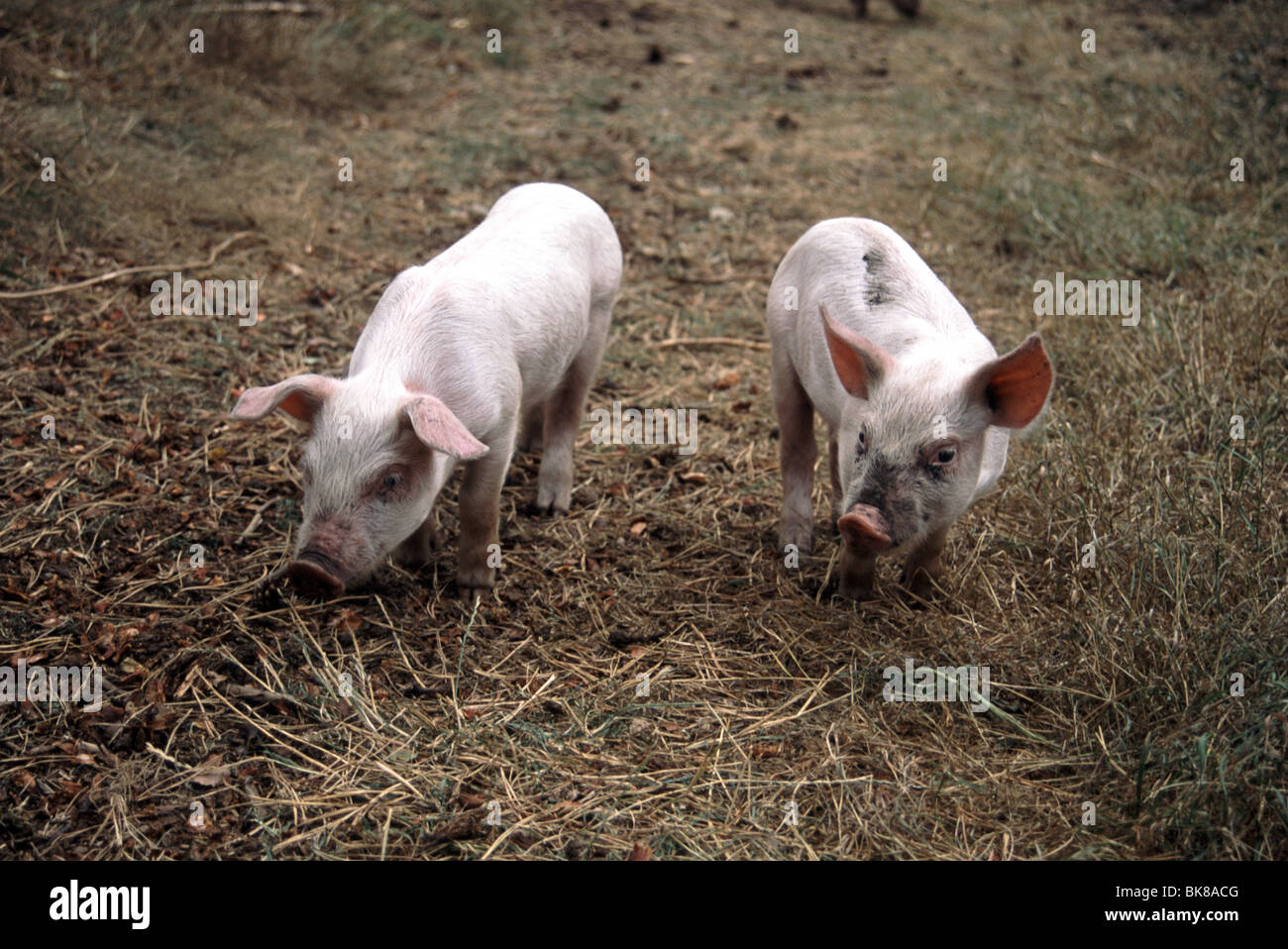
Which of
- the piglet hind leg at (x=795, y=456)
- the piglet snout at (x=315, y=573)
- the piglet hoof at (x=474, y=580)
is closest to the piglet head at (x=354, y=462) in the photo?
the piglet snout at (x=315, y=573)

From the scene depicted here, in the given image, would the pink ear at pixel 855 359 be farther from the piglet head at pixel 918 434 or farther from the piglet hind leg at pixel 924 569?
the piglet hind leg at pixel 924 569

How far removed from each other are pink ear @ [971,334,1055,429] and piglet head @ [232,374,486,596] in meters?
1.66

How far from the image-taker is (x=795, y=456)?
4.75 m

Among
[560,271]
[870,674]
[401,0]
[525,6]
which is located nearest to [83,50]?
[401,0]

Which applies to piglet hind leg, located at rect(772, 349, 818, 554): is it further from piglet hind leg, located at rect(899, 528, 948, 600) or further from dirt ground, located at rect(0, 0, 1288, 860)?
piglet hind leg, located at rect(899, 528, 948, 600)

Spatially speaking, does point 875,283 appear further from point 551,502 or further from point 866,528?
point 551,502

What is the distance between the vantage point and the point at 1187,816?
301cm

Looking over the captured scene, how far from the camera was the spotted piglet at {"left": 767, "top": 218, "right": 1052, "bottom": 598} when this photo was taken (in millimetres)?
3717

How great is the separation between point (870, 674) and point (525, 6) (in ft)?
31.0

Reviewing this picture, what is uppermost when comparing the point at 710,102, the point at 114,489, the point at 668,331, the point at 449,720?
the point at 710,102

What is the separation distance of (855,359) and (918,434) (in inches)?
14.2

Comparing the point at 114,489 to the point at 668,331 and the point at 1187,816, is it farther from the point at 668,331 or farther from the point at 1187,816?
the point at 1187,816

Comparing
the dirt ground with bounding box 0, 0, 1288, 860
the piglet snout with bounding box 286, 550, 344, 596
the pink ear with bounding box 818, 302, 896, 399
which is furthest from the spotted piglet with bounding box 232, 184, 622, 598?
the pink ear with bounding box 818, 302, 896, 399

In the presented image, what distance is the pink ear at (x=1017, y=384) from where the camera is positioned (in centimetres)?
353
